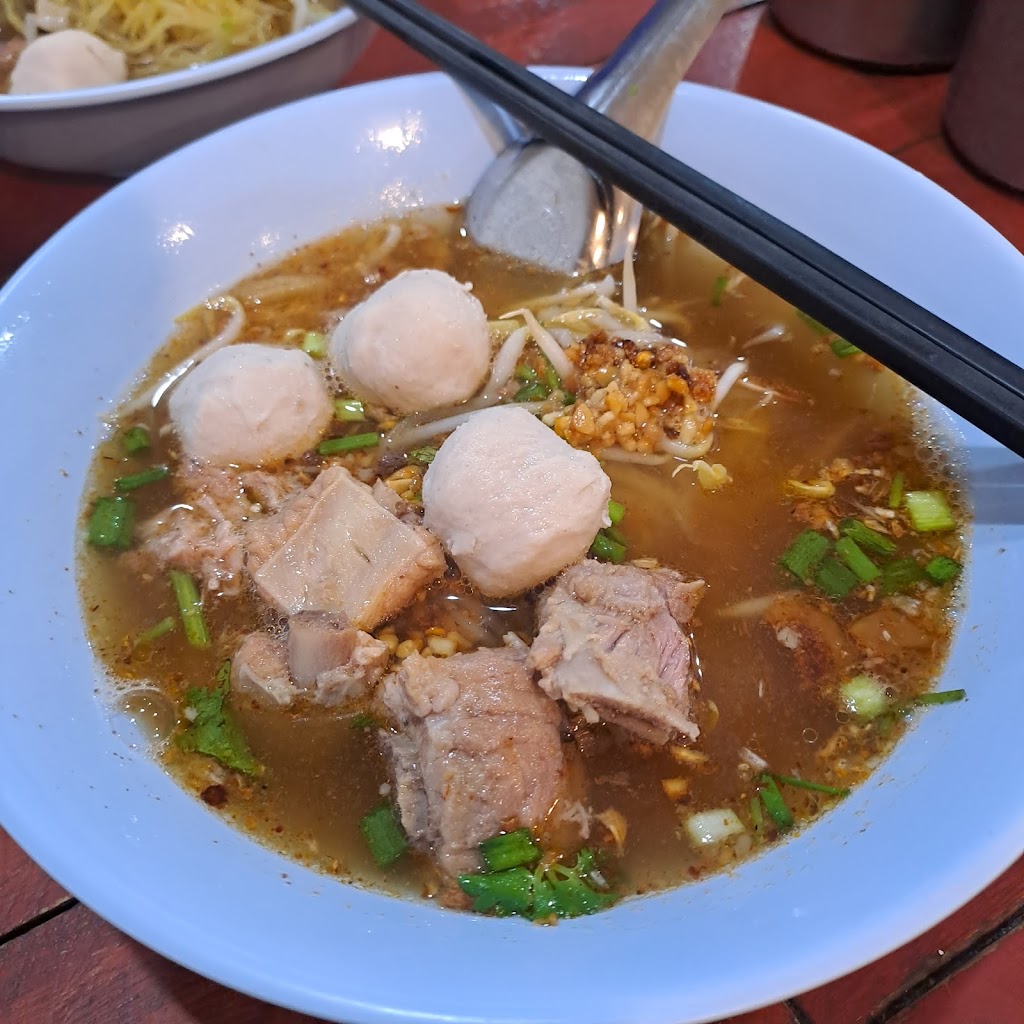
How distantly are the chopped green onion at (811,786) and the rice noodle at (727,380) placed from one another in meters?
0.95

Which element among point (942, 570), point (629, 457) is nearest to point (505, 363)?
point (629, 457)

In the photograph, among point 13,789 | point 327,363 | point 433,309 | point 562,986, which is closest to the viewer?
point 562,986

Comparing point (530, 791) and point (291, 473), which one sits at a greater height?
point (291, 473)

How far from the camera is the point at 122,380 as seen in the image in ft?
6.97

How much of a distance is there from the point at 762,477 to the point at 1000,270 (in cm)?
69

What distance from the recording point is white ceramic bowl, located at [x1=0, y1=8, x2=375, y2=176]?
7.33ft

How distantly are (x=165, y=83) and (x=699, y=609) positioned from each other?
1.96 metres

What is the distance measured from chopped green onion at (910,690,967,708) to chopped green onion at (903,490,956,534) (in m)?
0.40

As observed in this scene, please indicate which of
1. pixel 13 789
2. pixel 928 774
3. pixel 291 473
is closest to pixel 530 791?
pixel 928 774

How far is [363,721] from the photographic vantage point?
1.70 meters

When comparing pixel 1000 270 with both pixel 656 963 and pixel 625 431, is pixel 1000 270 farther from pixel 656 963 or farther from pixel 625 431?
pixel 656 963

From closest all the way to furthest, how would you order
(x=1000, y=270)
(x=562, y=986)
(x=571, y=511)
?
(x=562, y=986) → (x=571, y=511) → (x=1000, y=270)

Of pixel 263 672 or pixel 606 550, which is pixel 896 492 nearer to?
pixel 606 550

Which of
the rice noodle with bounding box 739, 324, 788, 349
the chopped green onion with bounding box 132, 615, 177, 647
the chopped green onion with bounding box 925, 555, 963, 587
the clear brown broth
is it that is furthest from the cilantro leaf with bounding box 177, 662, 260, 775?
the rice noodle with bounding box 739, 324, 788, 349
